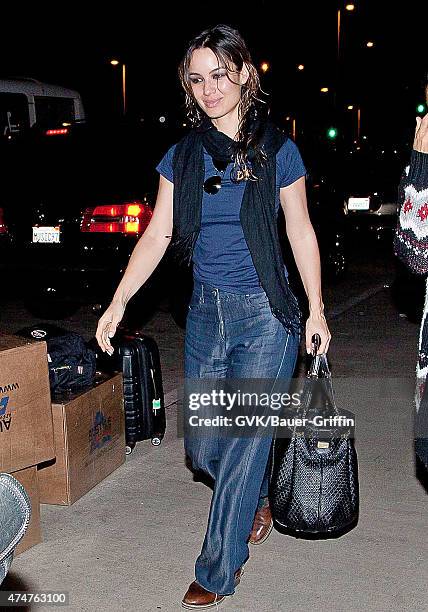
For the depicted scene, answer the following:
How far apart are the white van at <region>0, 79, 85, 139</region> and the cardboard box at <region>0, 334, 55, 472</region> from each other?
41.6 ft

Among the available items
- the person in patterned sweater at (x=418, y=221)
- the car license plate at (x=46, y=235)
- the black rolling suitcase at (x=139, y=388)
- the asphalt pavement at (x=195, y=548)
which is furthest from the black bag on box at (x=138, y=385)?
the car license plate at (x=46, y=235)

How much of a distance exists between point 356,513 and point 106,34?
174 ft

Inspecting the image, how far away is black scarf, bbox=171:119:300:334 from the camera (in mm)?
3463

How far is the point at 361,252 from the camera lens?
17.6 m

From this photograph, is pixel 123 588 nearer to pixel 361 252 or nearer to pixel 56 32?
pixel 361 252

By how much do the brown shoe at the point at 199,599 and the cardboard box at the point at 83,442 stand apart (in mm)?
1130

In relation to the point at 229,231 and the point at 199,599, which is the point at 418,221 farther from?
the point at 199,599

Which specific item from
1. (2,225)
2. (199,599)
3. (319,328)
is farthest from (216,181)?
(2,225)

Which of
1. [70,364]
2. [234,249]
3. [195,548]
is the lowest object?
[195,548]

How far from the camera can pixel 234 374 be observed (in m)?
3.61

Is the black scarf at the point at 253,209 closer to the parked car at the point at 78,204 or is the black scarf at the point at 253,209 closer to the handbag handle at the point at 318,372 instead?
the handbag handle at the point at 318,372

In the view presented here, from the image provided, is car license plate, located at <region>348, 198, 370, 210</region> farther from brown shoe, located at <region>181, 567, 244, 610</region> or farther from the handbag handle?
brown shoe, located at <region>181, 567, 244, 610</region>

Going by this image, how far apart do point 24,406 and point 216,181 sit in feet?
4.11

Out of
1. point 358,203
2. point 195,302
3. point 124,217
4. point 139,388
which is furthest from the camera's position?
point 358,203
